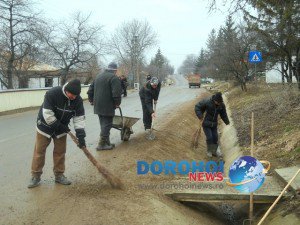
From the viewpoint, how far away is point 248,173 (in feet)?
19.7

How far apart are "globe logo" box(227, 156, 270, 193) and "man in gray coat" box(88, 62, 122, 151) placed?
12.8 ft

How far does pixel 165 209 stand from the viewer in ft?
19.6

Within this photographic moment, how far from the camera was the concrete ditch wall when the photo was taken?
2145 centimetres

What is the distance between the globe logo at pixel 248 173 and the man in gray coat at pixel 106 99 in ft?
12.8

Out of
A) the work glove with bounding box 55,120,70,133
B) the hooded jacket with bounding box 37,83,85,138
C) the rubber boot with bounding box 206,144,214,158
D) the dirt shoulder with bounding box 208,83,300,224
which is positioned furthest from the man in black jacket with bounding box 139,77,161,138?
the work glove with bounding box 55,120,70,133

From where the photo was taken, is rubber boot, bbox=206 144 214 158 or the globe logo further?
rubber boot, bbox=206 144 214 158

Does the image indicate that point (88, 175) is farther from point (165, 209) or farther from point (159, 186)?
point (165, 209)

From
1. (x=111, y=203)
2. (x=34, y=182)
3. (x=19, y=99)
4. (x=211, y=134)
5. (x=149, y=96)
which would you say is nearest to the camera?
(x=111, y=203)

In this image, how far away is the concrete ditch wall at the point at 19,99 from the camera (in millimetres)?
21453

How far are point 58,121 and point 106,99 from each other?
121 inches

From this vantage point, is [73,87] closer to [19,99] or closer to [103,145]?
[103,145]

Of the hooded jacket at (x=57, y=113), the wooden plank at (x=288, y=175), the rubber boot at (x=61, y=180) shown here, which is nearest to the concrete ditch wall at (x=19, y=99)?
the rubber boot at (x=61, y=180)

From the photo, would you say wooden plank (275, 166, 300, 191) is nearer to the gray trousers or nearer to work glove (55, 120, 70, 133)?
work glove (55, 120, 70, 133)

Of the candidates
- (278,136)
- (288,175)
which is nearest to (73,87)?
(288,175)
